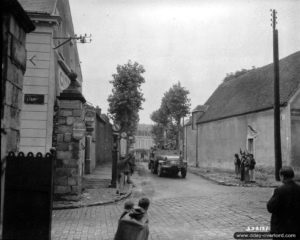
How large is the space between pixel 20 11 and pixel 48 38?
1086 centimetres

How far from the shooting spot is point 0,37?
158 inches

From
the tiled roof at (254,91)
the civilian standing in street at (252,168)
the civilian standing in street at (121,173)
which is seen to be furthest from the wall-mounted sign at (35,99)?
the tiled roof at (254,91)

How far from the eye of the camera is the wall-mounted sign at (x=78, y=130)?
41.7 ft

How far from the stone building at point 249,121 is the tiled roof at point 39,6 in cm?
1487

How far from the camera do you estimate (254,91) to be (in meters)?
29.6

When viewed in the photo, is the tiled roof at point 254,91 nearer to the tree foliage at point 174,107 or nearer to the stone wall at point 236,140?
the stone wall at point 236,140

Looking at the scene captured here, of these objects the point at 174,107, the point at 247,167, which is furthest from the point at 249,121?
the point at 174,107

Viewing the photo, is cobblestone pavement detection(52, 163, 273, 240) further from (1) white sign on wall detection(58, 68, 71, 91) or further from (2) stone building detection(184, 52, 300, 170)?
(2) stone building detection(184, 52, 300, 170)

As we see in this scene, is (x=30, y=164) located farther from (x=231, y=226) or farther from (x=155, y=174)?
(x=155, y=174)

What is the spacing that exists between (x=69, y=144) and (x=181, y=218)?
4.93m

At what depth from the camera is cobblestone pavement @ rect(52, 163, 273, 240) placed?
7.95 metres

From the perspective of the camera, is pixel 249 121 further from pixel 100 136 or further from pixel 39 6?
pixel 39 6

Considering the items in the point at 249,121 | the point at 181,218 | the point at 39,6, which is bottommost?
the point at 181,218

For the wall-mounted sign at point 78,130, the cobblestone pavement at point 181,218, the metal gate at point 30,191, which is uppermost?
the wall-mounted sign at point 78,130
